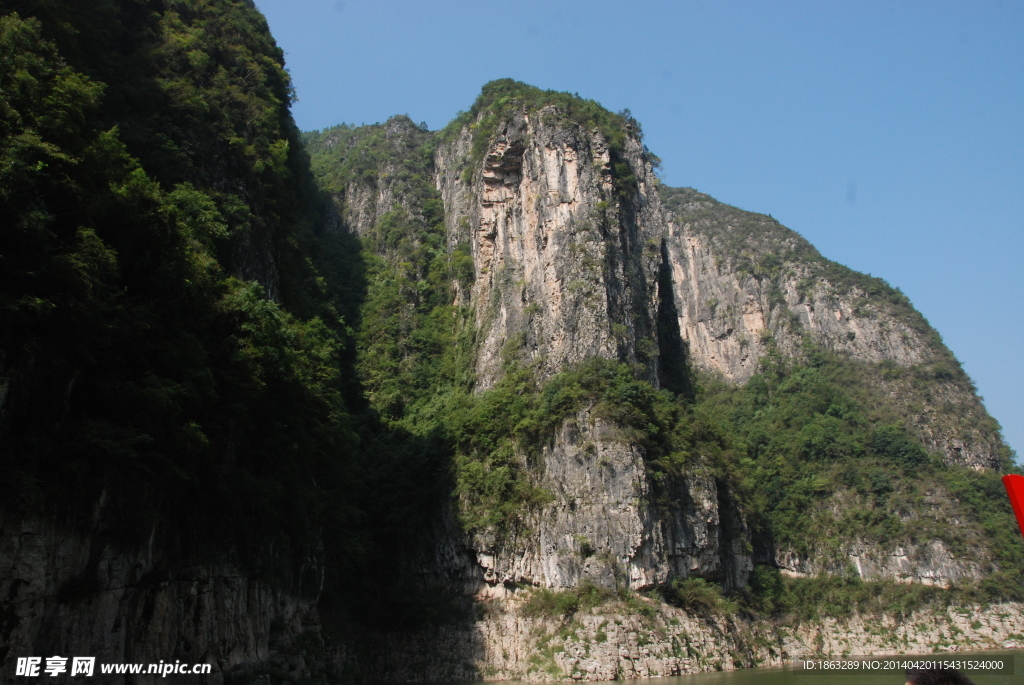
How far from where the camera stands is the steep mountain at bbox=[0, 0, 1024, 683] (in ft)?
43.7

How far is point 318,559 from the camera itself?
25703 mm

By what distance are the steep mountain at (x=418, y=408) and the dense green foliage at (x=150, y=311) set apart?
8 cm

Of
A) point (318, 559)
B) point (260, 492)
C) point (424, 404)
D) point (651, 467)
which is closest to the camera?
point (260, 492)

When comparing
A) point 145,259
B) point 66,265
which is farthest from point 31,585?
point 145,259

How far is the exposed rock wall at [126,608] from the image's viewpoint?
1126 cm

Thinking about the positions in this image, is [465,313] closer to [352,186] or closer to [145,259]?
[352,186]

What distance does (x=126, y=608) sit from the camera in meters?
14.1

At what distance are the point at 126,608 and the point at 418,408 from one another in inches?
1168

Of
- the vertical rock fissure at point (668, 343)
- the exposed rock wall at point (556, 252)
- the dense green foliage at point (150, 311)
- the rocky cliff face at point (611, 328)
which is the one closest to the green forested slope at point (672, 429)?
the rocky cliff face at point (611, 328)

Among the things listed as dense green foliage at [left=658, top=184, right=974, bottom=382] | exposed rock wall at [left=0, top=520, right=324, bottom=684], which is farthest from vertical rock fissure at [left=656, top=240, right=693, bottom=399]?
exposed rock wall at [left=0, top=520, right=324, bottom=684]

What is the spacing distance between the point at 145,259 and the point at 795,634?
38.5 metres

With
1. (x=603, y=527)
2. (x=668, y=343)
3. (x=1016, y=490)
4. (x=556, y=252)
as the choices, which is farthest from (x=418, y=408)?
(x=1016, y=490)

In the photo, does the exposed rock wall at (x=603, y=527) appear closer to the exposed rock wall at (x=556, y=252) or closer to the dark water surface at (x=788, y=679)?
the dark water surface at (x=788, y=679)

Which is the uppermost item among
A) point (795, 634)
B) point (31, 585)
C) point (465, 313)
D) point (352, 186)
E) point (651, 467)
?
point (352, 186)
